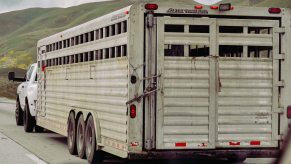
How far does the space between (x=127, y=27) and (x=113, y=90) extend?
1187mm

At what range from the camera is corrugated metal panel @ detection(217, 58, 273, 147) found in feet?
27.5

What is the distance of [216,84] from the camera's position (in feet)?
27.3

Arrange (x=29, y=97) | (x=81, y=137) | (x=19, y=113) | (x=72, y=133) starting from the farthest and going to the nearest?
(x=19, y=113), (x=29, y=97), (x=72, y=133), (x=81, y=137)

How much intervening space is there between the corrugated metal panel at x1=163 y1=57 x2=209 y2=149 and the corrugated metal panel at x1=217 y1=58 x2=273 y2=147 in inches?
10.6

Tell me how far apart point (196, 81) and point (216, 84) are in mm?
305

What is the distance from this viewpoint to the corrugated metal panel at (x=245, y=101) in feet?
27.5

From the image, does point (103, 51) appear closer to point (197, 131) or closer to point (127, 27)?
point (127, 27)

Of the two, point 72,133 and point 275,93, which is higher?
point 275,93

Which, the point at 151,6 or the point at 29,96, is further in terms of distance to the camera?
the point at 29,96

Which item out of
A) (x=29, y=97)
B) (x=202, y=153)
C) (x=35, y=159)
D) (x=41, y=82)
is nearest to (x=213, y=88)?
(x=202, y=153)

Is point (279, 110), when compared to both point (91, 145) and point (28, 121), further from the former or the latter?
point (28, 121)

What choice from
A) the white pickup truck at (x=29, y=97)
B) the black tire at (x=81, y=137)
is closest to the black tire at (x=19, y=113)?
the white pickup truck at (x=29, y=97)

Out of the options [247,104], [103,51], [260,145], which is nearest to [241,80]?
[247,104]

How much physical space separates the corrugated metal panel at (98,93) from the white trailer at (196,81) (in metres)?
0.03
